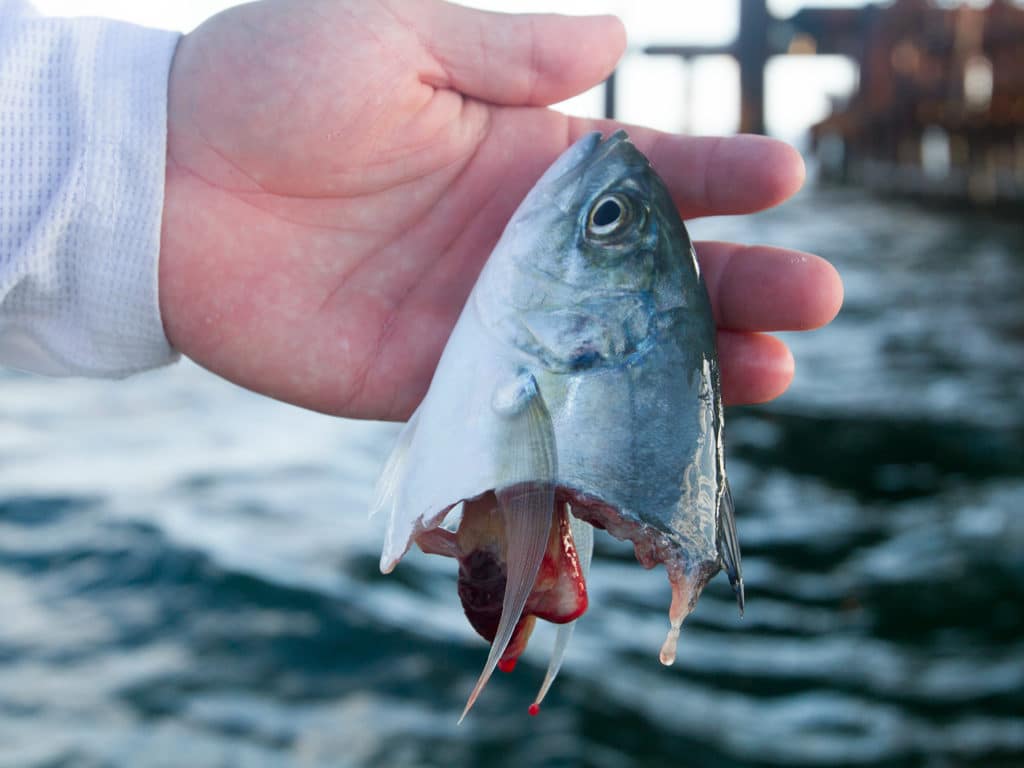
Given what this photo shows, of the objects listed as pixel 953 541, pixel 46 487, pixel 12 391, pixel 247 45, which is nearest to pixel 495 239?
pixel 247 45

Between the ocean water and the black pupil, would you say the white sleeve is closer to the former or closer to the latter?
the black pupil

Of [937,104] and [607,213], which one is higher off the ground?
[607,213]

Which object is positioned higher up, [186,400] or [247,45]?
[247,45]

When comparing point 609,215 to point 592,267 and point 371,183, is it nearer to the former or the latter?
point 592,267

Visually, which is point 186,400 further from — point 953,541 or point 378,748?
point 953,541

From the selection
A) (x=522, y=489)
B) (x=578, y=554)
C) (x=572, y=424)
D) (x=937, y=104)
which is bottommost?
(x=937, y=104)

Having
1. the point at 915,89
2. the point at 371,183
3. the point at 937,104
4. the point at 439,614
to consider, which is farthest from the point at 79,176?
the point at 915,89
